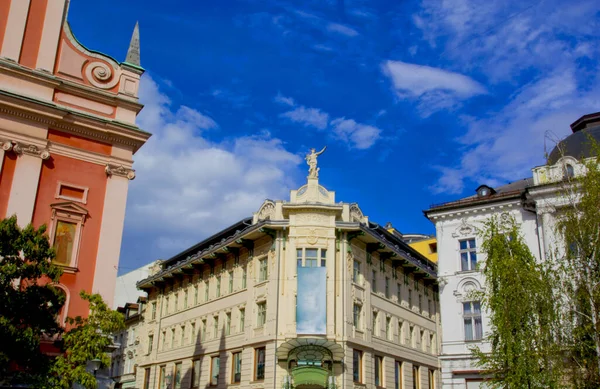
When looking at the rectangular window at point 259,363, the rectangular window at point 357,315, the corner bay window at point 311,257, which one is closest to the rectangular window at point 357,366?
the rectangular window at point 357,315

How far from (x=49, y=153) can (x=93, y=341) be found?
8.60m

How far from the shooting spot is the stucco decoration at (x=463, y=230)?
114 feet

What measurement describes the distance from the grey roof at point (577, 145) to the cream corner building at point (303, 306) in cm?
1281

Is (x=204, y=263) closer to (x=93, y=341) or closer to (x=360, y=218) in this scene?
(x=360, y=218)

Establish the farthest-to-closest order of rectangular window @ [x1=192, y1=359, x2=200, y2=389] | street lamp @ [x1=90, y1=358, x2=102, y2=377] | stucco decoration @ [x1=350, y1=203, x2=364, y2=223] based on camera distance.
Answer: rectangular window @ [x1=192, y1=359, x2=200, y2=389]
stucco decoration @ [x1=350, y1=203, x2=364, y2=223]
street lamp @ [x1=90, y1=358, x2=102, y2=377]

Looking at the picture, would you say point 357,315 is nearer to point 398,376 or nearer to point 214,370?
point 398,376

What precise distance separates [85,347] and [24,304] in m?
2.36

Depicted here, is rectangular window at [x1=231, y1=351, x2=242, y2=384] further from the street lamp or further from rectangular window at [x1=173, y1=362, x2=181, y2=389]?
the street lamp

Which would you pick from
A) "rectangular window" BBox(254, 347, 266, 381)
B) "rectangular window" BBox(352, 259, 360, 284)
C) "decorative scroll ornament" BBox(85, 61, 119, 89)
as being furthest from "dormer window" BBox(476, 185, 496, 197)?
"decorative scroll ornament" BBox(85, 61, 119, 89)

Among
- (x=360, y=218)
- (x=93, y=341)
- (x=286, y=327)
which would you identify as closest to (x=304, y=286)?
(x=286, y=327)

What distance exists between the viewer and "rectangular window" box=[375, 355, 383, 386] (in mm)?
41594

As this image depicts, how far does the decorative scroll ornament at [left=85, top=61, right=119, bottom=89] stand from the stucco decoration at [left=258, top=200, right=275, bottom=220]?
1623cm

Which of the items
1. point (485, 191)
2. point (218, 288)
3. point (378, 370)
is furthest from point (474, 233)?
point (218, 288)

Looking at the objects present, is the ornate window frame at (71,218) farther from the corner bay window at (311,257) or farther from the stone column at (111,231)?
the corner bay window at (311,257)
